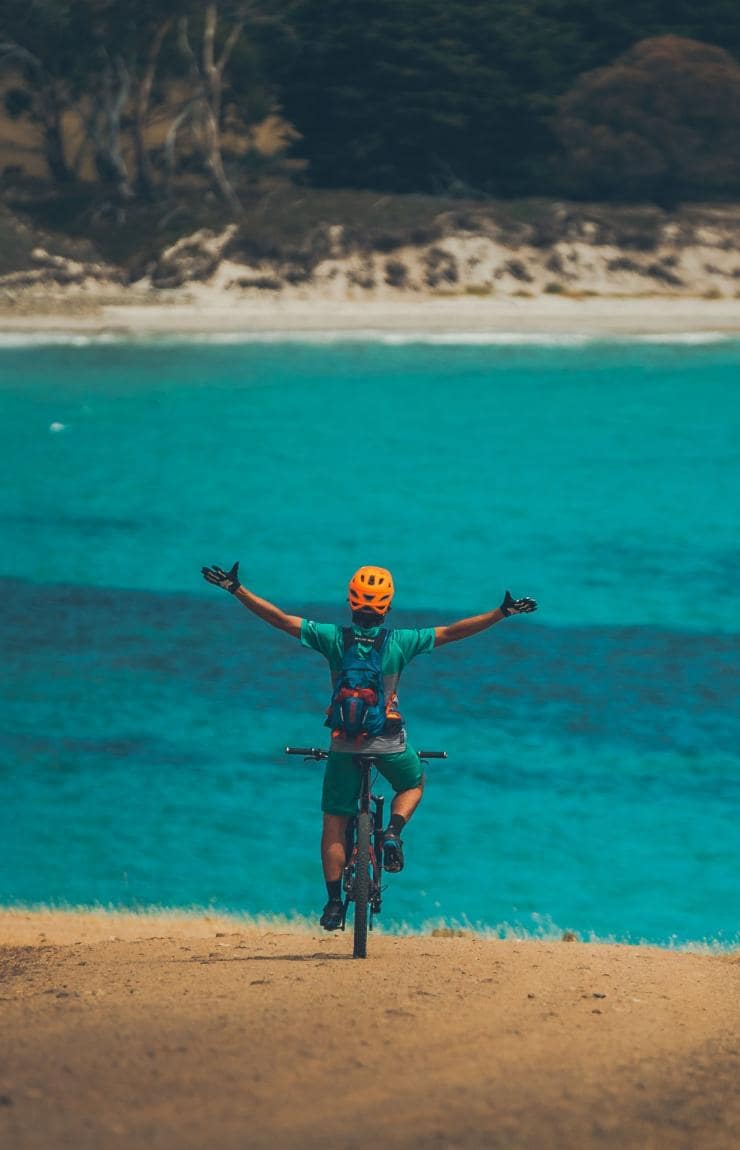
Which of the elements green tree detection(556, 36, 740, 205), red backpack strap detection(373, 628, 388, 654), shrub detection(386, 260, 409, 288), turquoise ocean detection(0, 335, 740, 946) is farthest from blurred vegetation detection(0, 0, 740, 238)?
red backpack strap detection(373, 628, 388, 654)

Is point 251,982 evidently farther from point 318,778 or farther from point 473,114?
point 473,114

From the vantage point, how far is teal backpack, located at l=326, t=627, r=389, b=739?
8.15 metres

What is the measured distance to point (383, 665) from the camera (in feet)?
27.3

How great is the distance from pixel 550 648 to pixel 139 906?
983 centimetres

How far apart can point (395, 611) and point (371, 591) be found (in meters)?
17.4

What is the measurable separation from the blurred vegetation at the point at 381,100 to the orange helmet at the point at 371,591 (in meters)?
50.9

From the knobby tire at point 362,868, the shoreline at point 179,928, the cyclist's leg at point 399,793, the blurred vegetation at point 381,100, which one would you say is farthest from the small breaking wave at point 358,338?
the knobby tire at point 362,868

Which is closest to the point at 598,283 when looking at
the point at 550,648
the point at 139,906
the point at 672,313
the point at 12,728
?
the point at 672,313

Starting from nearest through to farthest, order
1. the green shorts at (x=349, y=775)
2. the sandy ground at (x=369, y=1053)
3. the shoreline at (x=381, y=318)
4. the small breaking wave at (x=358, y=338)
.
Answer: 1. the sandy ground at (x=369, y=1053)
2. the green shorts at (x=349, y=775)
3. the small breaking wave at (x=358, y=338)
4. the shoreline at (x=381, y=318)

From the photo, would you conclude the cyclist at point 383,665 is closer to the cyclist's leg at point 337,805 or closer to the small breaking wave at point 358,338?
the cyclist's leg at point 337,805

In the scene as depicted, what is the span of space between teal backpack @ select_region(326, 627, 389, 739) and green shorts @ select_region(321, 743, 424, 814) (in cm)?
21

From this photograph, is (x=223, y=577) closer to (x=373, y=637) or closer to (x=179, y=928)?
(x=373, y=637)

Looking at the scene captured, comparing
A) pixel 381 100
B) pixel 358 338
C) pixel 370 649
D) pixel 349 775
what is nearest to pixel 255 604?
pixel 370 649

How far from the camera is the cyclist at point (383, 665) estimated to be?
27.0ft
